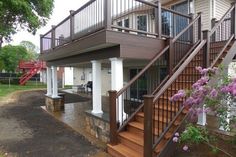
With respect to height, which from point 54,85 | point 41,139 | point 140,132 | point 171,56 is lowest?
point 41,139

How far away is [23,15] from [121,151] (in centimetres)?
1733

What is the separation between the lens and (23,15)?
19281 mm

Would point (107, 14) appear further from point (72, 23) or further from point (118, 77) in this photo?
point (72, 23)

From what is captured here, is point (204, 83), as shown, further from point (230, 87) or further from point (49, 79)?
point (49, 79)

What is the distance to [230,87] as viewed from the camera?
3266 mm

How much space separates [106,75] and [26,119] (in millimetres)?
8500

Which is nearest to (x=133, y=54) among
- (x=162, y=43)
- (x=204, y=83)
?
(x=162, y=43)

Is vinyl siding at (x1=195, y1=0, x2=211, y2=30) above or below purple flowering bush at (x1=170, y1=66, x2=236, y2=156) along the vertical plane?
above

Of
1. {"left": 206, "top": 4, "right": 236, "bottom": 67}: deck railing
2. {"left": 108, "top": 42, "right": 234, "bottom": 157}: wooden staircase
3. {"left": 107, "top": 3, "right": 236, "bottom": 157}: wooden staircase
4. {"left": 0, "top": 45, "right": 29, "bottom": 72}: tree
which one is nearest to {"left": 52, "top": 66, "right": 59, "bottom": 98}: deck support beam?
{"left": 107, "top": 3, "right": 236, "bottom": 157}: wooden staircase

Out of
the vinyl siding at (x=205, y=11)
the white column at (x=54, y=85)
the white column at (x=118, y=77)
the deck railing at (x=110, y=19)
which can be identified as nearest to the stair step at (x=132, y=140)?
the white column at (x=118, y=77)

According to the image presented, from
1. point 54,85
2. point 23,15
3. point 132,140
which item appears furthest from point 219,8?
point 23,15

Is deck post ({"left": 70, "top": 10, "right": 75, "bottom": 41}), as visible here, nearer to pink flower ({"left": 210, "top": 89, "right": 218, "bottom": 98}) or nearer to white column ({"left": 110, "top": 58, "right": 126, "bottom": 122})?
white column ({"left": 110, "top": 58, "right": 126, "bottom": 122})

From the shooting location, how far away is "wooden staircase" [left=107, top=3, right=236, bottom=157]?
15.2 feet

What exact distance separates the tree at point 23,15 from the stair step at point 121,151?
15.1 meters
